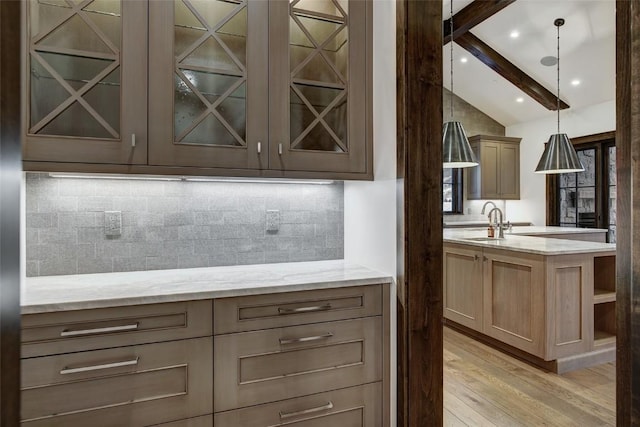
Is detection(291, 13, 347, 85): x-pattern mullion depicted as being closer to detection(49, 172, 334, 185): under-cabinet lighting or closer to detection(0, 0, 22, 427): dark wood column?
detection(49, 172, 334, 185): under-cabinet lighting

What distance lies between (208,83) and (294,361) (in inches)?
51.4

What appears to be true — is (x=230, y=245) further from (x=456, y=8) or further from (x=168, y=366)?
(x=456, y=8)

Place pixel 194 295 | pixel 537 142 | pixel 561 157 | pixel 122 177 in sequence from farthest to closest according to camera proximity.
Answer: pixel 537 142
pixel 561 157
pixel 122 177
pixel 194 295

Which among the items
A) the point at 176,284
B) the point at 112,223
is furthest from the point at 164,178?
the point at 176,284

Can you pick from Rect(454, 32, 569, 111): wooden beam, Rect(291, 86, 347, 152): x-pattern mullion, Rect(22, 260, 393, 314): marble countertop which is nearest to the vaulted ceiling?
Rect(454, 32, 569, 111): wooden beam

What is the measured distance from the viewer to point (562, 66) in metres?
5.73

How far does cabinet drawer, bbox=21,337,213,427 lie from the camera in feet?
4.23

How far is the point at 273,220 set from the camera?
213 centimetres

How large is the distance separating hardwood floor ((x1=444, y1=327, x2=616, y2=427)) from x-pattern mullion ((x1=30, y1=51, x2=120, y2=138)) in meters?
2.40

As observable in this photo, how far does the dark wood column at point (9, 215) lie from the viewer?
404 mm

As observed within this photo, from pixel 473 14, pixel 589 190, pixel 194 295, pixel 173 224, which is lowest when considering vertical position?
pixel 194 295

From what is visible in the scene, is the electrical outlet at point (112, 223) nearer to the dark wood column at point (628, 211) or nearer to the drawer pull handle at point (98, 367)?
the drawer pull handle at point (98, 367)

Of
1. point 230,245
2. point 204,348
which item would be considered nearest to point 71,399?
point 204,348

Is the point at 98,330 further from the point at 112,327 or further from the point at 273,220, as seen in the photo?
the point at 273,220
